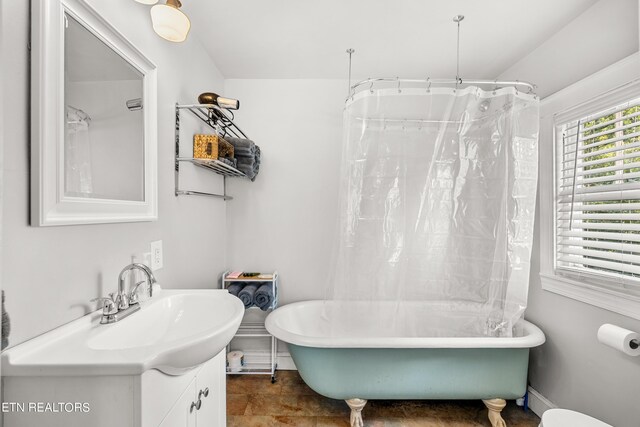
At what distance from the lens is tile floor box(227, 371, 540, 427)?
165 centimetres

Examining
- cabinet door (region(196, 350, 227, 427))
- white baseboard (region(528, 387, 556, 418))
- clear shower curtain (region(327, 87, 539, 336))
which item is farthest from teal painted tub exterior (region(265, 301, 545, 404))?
cabinet door (region(196, 350, 227, 427))

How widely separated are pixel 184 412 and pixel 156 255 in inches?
27.7

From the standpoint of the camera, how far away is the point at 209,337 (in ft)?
2.53

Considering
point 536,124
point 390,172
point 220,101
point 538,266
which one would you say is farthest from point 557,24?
point 220,101

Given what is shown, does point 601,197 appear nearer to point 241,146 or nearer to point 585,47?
Result: point 585,47

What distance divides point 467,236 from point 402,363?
2.85ft

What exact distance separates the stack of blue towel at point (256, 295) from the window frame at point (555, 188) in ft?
6.20

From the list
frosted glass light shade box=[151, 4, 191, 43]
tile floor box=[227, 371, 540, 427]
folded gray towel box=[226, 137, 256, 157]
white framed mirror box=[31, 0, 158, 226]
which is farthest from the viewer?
folded gray towel box=[226, 137, 256, 157]

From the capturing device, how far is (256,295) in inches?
78.2

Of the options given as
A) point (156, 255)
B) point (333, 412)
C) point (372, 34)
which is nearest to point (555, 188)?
point (372, 34)

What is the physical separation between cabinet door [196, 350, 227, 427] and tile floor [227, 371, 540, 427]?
49cm

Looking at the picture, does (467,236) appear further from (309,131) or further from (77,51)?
(77,51)

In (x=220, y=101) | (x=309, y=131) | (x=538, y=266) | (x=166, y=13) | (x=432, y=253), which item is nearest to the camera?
(x=166, y=13)

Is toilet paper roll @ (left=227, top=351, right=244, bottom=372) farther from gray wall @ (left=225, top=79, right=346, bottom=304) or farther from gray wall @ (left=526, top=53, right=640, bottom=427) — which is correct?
gray wall @ (left=526, top=53, right=640, bottom=427)
